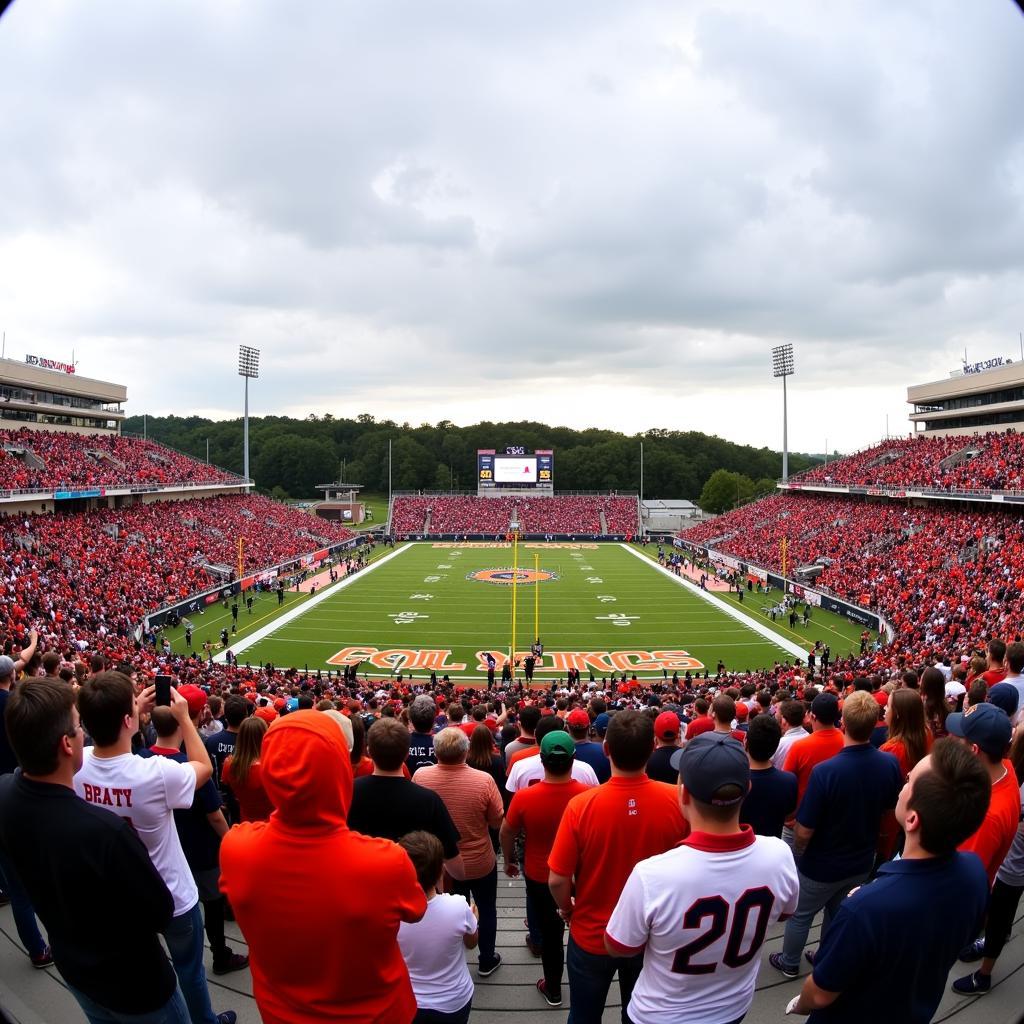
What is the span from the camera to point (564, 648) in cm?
3077

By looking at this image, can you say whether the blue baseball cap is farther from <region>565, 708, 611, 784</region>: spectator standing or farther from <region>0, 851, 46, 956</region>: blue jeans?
<region>0, 851, 46, 956</region>: blue jeans

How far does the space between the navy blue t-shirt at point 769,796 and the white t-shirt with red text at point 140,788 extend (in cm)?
339

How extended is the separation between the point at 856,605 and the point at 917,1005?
34.9 m

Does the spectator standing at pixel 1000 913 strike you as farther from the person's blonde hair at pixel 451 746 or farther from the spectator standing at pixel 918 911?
the person's blonde hair at pixel 451 746

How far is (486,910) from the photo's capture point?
16.1ft

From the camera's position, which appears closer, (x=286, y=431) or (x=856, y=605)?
(x=856, y=605)

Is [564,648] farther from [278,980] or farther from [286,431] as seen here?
[286,431]

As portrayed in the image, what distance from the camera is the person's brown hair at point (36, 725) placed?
291 centimetres

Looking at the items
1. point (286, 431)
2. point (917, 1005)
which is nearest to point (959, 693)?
point (917, 1005)

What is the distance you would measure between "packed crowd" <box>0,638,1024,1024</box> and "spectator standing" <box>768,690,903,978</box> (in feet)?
0.05

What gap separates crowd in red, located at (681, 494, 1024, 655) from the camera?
25.5 m

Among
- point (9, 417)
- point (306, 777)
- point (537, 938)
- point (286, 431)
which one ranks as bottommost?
point (537, 938)

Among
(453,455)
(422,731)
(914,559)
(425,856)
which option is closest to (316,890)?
(425,856)

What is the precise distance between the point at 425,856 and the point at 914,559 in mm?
37953
